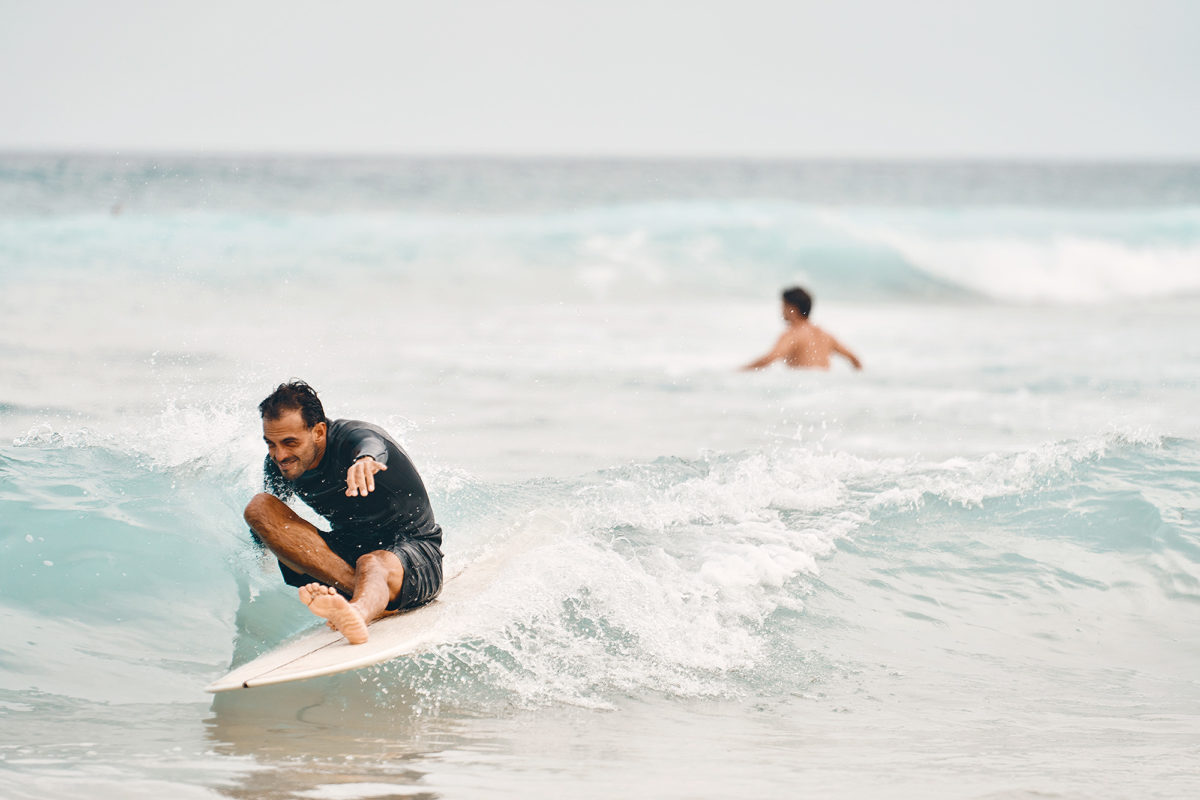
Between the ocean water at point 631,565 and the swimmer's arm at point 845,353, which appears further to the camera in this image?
the swimmer's arm at point 845,353

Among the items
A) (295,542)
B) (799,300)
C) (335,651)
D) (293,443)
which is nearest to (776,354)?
(799,300)

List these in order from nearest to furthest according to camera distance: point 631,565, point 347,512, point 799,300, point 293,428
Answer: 1. point 293,428
2. point 347,512
3. point 631,565
4. point 799,300

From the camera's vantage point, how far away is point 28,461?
22.1ft

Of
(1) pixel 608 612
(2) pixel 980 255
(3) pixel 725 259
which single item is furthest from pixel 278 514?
(2) pixel 980 255

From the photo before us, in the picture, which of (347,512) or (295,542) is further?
(347,512)

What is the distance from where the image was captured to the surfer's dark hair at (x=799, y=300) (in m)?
10.7

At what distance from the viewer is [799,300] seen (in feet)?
35.1

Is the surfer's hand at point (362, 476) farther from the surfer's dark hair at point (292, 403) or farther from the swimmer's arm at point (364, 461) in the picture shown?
the surfer's dark hair at point (292, 403)

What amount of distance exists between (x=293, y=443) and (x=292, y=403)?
168 mm

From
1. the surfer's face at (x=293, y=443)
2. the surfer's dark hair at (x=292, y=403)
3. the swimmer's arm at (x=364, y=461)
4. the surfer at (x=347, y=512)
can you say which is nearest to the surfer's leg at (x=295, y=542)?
the surfer at (x=347, y=512)

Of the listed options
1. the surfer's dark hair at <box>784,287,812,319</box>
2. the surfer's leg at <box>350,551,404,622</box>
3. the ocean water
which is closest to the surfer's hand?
the surfer's leg at <box>350,551,404,622</box>

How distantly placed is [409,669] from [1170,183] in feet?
211

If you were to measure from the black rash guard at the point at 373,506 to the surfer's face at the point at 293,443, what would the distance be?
0.07m

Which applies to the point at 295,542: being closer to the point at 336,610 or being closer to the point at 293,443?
the point at 293,443
